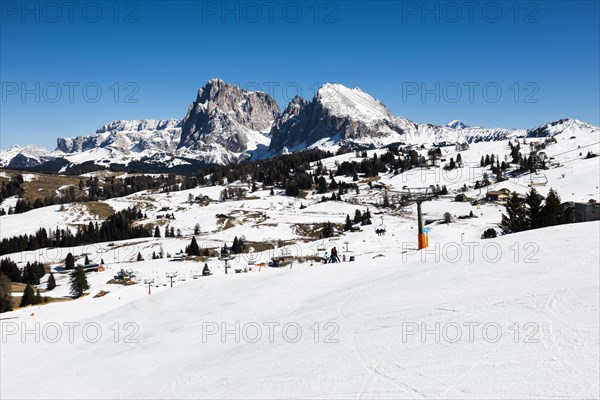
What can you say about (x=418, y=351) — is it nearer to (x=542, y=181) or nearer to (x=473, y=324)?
(x=473, y=324)

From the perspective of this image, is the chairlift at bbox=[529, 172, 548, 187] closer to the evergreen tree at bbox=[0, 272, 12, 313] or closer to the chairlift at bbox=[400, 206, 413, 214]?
the chairlift at bbox=[400, 206, 413, 214]

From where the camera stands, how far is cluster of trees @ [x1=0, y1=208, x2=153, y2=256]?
15800 cm

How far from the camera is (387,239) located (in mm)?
113688

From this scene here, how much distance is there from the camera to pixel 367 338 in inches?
538

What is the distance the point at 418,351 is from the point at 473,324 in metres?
2.42

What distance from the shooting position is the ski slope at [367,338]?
999cm

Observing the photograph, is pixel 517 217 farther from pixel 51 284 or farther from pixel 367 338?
pixel 51 284

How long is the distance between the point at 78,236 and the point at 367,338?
181851 millimetres

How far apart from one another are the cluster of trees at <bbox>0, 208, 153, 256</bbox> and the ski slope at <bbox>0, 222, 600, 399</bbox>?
150046 mm

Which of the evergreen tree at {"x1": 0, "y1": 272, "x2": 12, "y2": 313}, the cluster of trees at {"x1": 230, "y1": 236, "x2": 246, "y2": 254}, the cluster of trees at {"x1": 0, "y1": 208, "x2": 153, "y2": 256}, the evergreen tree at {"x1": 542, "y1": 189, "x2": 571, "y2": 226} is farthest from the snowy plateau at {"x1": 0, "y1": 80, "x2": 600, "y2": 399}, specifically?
the cluster of trees at {"x1": 0, "y1": 208, "x2": 153, "y2": 256}

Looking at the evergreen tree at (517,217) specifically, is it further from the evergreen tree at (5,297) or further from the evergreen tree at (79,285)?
the evergreen tree at (79,285)

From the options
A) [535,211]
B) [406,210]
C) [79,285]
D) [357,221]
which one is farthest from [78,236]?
[535,211]

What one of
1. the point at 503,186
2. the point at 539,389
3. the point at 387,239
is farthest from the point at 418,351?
the point at 503,186

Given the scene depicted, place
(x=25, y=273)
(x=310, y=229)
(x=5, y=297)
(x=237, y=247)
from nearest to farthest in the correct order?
(x=5, y=297) < (x=25, y=273) < (x=237, y=247) < (x=310, y=229)
